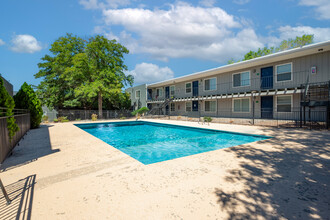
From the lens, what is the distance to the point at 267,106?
14.2 meters

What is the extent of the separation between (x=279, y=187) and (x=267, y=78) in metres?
14.0

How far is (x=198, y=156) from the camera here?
16.4 feet

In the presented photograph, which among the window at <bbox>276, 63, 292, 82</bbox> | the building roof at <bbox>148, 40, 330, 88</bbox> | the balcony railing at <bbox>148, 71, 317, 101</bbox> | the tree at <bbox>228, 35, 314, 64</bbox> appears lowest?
the balcony railing at <bbox>148, 71, 317, 101</bbox>

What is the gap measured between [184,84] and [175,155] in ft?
55.0

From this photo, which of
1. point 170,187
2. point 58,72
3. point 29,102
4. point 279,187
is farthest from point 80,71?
point 279,187

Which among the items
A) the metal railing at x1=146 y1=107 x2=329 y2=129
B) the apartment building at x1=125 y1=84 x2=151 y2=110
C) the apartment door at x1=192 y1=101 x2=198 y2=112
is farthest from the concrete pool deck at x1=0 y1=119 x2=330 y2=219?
the apartment building at x1=125 y1=84 x2=151 y2=110

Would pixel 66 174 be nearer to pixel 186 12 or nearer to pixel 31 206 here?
pixel 31 206

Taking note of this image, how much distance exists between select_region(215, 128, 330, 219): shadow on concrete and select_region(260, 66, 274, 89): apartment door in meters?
10.5

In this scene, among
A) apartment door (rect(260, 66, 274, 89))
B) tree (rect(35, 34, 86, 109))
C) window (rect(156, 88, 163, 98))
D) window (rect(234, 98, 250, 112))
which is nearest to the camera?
apartment door (rect(260, 66, 274, 89))

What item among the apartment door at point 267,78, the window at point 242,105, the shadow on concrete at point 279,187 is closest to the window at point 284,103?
the apartment door at point 267,78

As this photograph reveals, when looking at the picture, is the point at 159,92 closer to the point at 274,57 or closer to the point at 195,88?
the point at 195,88

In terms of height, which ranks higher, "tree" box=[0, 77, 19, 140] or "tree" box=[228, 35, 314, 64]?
"tree" box=[228, 35, 314, 64]

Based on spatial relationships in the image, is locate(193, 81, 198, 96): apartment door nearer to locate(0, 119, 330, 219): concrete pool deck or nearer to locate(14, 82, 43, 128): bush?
locate(0, 119, 330, 219): concrete pool deck

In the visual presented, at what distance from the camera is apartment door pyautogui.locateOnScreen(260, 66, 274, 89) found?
13.9 metres
